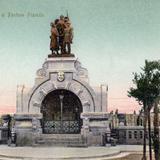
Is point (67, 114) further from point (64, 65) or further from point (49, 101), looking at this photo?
point (64, 65)

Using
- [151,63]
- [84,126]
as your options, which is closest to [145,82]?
[151,63]

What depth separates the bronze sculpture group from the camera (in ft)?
87.0

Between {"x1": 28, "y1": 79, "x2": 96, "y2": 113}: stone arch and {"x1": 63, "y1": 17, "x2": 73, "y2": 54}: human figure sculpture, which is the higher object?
{"x1": 63, "y1": 17, "x2": 73, "y2": 54}: human figure sculpture

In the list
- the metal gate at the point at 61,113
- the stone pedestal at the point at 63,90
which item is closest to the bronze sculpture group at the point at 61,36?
the stone pedestal at the point at 63,90

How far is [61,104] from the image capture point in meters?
26.1

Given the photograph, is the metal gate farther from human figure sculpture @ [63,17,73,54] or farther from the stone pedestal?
human figure sculpture @ [63,17,73,54]

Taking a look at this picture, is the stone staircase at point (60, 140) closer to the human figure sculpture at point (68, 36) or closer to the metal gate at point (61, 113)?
the metal gate at point (61, 113)

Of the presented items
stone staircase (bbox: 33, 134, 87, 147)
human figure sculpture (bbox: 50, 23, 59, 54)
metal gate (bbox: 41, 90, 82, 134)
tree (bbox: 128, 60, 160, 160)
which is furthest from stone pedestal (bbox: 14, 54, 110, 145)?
tree (bbox: 128, 60, 160, 160)

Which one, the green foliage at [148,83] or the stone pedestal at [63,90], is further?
the stone pedestal at [63,90]

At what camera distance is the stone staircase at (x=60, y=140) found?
2439cm

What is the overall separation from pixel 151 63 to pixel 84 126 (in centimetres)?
849

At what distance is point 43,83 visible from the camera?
2589 centimetres

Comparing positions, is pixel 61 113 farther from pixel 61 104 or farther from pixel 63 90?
pixel 63 90

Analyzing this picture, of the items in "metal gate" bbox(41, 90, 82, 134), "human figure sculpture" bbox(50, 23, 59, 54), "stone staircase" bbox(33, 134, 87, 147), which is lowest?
"stone staircase" bbox(33, 134, 87, 147)
